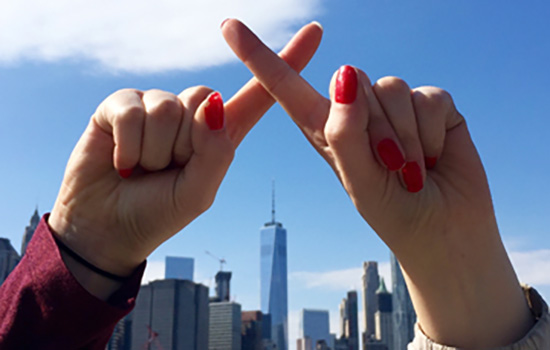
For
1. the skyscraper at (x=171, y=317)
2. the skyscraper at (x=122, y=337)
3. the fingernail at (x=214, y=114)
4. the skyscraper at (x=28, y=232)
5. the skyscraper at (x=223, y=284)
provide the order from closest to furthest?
the fingernail at (x=214, y=114) → the skyscraper at (x=122, y=337) → the skyscraper at (x=171, y=317) → the skyscraper at (x=28, y=232) → the skyscraper at (x=223, y=284)

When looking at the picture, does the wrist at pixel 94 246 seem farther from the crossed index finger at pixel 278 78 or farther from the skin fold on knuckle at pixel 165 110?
the crossed index finger at pixel 278 78

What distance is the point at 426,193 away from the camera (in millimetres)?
2322

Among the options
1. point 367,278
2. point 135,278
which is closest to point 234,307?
point 367,278

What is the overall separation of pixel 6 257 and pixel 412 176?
14427cm

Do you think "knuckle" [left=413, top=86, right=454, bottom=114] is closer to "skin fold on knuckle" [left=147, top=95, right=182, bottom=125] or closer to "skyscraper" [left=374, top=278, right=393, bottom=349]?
"skin fold on knuckle" [left=147, top=95, right=182, bottom=125]

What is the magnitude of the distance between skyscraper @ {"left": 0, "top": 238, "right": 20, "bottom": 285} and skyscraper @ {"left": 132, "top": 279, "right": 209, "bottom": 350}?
95.8ft

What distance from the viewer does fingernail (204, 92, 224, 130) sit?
7.95 ft

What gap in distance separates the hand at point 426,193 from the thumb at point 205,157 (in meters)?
0.33

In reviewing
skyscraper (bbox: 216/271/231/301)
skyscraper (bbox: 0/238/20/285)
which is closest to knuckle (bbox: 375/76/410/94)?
skyscraper (bbox: 0/238/20/285)

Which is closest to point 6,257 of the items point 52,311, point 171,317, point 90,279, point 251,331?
point 171,317

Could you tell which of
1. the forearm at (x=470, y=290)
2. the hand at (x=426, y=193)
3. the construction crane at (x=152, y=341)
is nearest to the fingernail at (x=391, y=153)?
the hand at (x=426, y=193)

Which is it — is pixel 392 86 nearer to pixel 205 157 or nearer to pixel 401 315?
pixel 205 157

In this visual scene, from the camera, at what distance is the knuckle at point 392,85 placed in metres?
2.20

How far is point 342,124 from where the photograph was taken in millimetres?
2137
